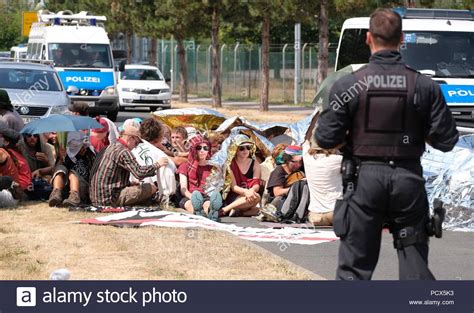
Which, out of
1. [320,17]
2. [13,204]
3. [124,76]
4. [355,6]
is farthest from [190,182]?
[124,76]

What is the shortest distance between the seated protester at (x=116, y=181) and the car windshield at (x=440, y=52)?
25.7ft

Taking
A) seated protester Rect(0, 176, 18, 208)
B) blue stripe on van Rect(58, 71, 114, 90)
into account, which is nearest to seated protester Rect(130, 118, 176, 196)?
seated protester Rect(0, 176, 18, 208)

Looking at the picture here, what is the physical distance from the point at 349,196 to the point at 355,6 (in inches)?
1034

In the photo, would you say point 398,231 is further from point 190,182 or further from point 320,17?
point 320,17

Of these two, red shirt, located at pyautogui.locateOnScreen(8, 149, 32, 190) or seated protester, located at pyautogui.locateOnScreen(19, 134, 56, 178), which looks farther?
seated protester, located at pyautogui.locateOnScreen(19, 134, 56, 178)

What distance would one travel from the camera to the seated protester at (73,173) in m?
14.2

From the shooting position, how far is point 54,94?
2322 cm

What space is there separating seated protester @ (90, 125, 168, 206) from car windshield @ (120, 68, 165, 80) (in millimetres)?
26539

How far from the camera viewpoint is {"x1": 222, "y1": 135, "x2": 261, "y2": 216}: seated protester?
13.8 metres

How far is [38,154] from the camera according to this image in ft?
51.5

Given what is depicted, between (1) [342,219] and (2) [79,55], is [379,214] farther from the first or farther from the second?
(2) [79,55]

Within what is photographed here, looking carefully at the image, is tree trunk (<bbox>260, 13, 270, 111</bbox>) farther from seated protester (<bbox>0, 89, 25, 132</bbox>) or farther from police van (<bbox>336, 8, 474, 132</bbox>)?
seated protester (<bbox>0, 89, 25, 132</bbox>)

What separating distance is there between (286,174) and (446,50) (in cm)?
821

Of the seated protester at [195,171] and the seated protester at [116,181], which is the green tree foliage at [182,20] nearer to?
the seated protester at [195,171]
